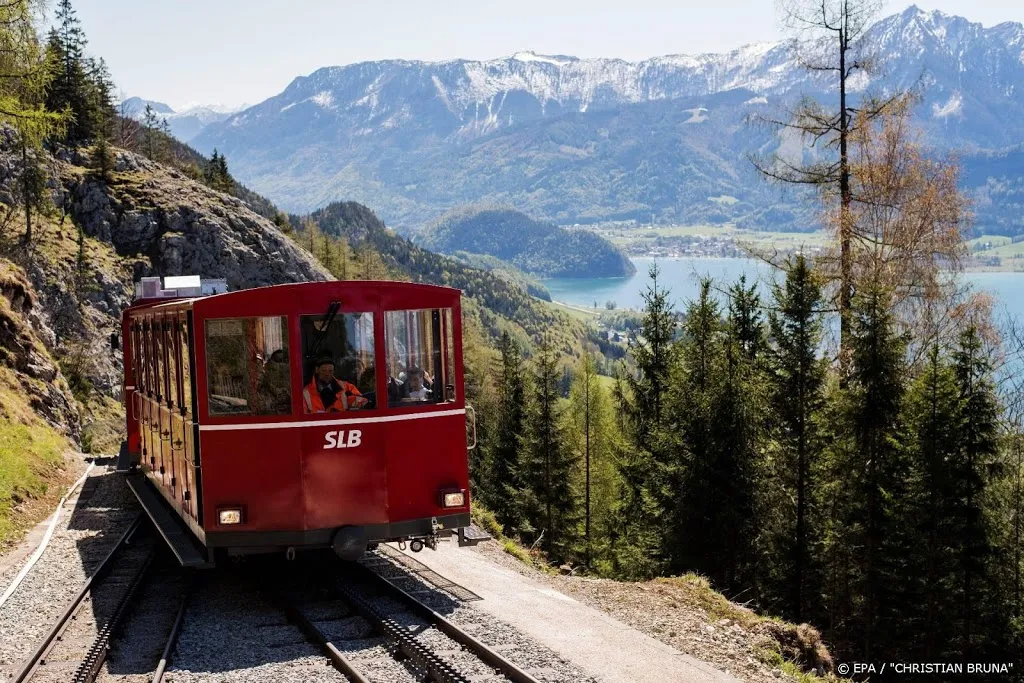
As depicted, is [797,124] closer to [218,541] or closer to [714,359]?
[714,359]

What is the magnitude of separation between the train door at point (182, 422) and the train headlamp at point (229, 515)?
2.60 feet

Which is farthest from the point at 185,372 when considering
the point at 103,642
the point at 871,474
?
the point at 871,474

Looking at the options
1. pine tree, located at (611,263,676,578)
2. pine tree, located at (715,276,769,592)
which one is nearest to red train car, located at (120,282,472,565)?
pine tree, located at (715,276,769,592)

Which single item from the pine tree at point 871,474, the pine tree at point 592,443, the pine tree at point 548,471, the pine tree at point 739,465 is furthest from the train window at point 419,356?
the pine tree at point 592,443

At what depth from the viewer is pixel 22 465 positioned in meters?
20.9

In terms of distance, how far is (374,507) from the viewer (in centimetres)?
1155

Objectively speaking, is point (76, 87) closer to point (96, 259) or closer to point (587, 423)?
point (96, 259)

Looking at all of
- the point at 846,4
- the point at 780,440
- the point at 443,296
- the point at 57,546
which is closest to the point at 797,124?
the point at 846,4

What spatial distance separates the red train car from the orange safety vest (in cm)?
1

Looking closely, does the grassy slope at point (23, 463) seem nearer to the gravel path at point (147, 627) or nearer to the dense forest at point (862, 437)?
the gravel path at point (147, 627)

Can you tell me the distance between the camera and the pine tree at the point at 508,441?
1580 inches

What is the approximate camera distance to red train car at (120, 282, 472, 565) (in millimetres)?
11211

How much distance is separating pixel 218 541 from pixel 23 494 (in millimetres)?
10025

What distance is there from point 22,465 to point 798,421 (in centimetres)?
1795
